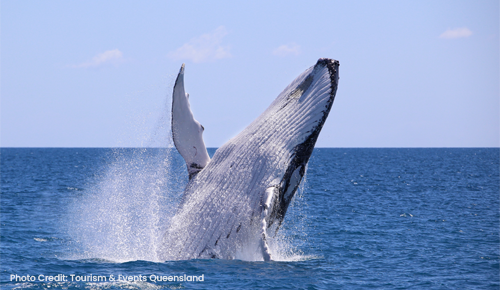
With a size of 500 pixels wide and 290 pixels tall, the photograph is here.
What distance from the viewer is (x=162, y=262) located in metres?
9.56

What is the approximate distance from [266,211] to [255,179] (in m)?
0.72

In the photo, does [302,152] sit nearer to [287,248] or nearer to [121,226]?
[287,248]

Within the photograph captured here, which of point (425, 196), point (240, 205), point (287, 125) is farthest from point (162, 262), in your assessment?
point (425, 196)

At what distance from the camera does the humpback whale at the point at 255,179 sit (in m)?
8.61

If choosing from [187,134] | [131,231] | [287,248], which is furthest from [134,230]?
[187,134]

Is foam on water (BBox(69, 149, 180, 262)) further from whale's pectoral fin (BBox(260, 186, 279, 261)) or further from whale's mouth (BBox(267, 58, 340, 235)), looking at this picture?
whale's mouth (BBox(267, 58, 340, 235))

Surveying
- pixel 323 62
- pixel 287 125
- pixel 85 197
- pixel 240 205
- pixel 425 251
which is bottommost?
pixel 425 251

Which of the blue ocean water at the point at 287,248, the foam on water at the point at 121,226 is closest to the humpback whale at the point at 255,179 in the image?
the blue ocean water at the point at 287,248

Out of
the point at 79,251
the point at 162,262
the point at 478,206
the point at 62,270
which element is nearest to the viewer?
the point at 162,262

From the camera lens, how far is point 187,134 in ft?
31.0

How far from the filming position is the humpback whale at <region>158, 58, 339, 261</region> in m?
8.61

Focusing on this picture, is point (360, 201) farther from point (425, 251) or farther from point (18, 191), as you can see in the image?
point (18, 191)

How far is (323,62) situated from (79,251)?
8964 mm


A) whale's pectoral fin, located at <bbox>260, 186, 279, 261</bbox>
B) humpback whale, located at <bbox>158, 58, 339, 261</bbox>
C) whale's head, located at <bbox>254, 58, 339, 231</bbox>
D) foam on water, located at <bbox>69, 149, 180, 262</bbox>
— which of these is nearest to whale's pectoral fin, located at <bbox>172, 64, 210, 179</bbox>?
humpback whale, located at <bbox>158, 58, 339, 261</bbox>
